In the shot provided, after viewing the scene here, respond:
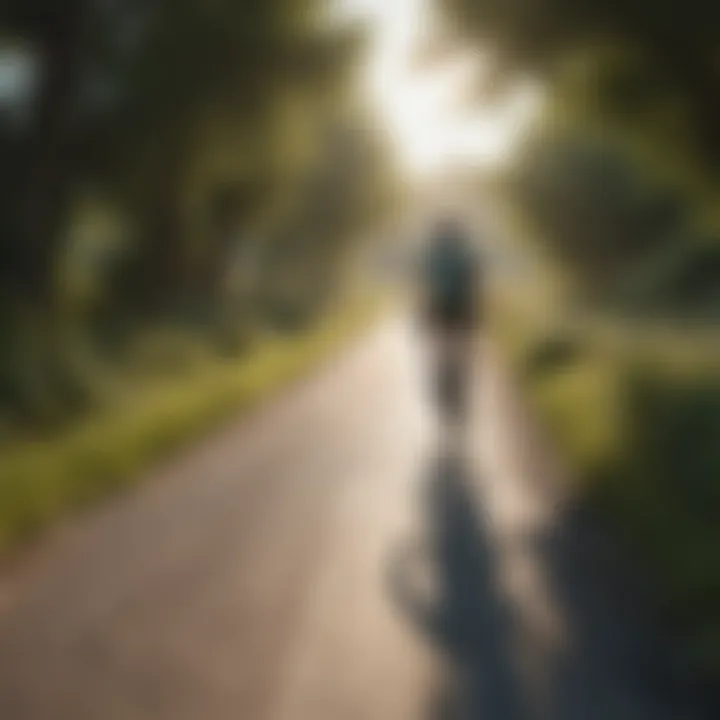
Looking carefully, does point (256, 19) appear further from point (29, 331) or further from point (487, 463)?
point (487, 463)

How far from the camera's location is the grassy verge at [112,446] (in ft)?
30.0

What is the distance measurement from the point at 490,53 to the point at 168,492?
14.9ft

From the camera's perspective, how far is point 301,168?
30.2m

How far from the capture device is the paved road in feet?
17.9

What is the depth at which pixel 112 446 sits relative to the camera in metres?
11.7

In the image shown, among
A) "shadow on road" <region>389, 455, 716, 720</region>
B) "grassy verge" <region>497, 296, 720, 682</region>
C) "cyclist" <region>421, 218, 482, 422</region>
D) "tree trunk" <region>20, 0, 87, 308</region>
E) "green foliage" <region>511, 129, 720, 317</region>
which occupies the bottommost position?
"shadow on road" <region>389, 455, 716, 720</region>

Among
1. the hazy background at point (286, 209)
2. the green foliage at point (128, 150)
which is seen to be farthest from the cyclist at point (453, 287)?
the green foliage at point (128, 150)

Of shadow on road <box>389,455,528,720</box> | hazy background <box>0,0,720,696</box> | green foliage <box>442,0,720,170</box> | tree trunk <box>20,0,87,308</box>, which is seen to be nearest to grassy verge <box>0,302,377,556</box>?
hazy background <box>0,0,720,696</box>

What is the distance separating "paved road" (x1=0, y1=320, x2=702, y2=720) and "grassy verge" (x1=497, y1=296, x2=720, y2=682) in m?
0.27

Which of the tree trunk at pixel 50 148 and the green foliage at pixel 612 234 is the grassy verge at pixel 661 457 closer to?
the tree trunk at pixel 50 148

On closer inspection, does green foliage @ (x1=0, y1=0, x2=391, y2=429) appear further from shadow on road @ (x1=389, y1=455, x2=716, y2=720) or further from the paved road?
shadow on road @ (x1=389, y1=455, x2=716, y2=720)

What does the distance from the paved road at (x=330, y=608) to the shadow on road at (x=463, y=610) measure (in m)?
0.02

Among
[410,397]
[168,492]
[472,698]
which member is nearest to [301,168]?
[410,397]

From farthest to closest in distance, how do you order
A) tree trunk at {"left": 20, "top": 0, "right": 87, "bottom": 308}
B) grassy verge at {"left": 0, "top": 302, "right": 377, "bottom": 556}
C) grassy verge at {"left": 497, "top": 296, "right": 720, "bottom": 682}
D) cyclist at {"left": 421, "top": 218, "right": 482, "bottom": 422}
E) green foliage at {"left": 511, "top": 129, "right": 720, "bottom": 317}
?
1. green foliage at {"left": 511, "top": 129, "right": 720, "bottom": 317}
2. tree trunk at {"left": 20, "top": 0, "right": 87, "bottom": 308}
3. cyclist at {"left": 421, "top": 218, "right": 482, "bottom": 422}
4. grassy verge at {"left": 0, "top": 302, "right": 377, "bottom": 556}
5. grassy verge at {"left": 497, "top": 296, "right": 720, "bottom": 682}
